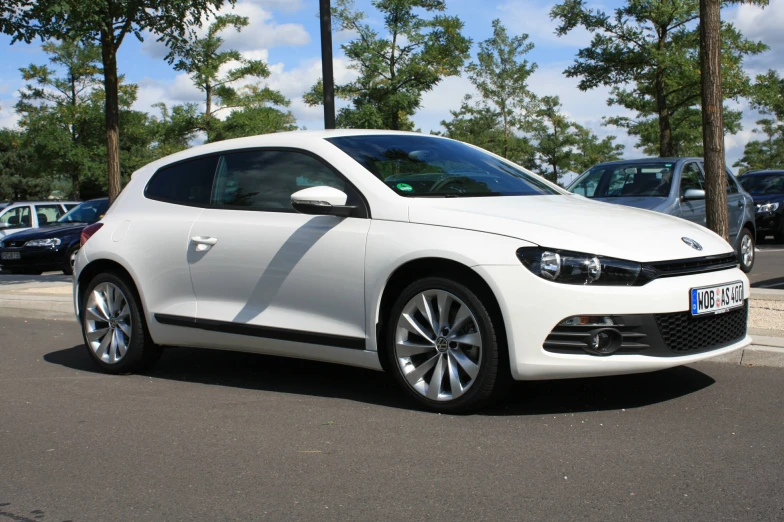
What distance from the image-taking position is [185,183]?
6.49m

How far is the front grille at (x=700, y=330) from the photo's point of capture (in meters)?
4.79

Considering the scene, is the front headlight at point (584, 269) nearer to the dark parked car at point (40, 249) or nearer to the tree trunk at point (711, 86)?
the tree trunk at point (711, 86)

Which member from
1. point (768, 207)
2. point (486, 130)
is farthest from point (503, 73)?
point (768, 207)

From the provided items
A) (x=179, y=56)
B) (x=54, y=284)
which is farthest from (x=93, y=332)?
(x=179, y=56)

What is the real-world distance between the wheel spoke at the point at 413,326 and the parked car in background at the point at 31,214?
1831 centimetres

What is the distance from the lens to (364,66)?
32.8m

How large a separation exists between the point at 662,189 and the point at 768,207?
9995mm

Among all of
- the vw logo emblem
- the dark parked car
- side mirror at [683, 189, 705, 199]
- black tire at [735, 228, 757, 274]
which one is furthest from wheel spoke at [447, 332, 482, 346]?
the dark parked car

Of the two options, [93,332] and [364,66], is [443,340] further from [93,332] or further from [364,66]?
[364,66]

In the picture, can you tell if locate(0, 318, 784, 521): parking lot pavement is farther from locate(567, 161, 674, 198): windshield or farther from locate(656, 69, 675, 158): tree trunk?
locate(656, 69, 675, 158): tree trunk

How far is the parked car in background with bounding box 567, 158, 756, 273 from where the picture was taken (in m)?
11.7

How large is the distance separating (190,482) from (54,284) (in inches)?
411

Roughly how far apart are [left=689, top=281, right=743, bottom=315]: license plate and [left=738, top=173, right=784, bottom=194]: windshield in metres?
17.6

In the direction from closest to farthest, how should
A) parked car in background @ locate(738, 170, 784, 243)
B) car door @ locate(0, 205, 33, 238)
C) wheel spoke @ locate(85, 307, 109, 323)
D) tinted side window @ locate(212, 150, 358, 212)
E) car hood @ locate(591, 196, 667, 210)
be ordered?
tinted side window @ locate(212, 150, 358, 212)
wheel spoke @ locate(85, 307, 109, 323)
car hood @ locate(591, 196, 667, 210)
parked car in background @ locate(738, 170, 784, 243)
car door @ locate(0, 205, 33, 238)
